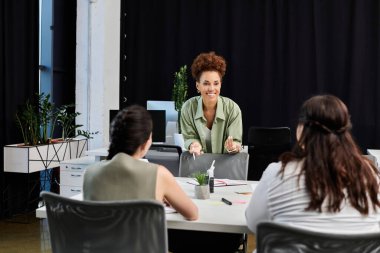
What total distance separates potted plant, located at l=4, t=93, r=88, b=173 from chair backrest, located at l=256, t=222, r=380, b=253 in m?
3.87

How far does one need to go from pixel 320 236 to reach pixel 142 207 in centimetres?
58

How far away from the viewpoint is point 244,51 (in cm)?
687

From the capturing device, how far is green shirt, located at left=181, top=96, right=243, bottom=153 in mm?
3529

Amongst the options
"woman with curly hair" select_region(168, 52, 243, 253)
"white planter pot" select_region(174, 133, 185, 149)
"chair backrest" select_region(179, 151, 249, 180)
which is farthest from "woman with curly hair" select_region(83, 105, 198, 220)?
"white planter pot" select_region(174, 133, 185, 149)

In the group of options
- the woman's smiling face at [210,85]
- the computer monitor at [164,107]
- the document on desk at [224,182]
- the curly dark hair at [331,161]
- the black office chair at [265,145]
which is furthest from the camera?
the computer monitor at [164,107]

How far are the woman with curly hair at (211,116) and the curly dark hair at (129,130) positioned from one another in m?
1.49

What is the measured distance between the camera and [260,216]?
1.85 m

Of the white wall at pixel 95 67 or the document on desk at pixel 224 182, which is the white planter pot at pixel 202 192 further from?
→ the white wall at pixel 95 67

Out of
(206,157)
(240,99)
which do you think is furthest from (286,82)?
(206,157)

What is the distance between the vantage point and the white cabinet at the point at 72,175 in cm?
505

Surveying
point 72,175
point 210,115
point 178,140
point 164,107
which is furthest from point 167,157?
point 210,115

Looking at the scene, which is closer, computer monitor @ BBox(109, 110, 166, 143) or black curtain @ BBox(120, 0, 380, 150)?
computer monitor @ BBox(109, 110, 166, 143)

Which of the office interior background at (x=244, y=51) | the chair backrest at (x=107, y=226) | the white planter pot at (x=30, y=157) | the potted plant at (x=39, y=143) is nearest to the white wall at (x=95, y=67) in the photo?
the office interior background at (x=244, y=51)

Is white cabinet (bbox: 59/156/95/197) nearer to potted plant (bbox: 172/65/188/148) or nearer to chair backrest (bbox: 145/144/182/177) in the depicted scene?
chair backrest (bbox: 145/144/182/177)
